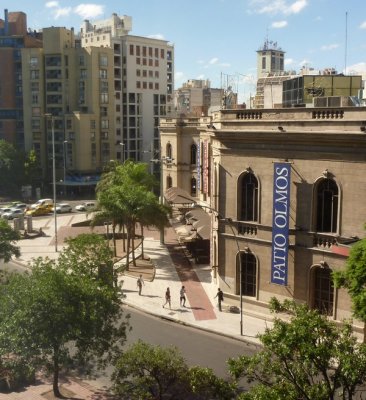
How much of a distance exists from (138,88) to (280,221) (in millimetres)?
74497

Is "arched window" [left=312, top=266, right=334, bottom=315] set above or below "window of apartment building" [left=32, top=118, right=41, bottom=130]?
below

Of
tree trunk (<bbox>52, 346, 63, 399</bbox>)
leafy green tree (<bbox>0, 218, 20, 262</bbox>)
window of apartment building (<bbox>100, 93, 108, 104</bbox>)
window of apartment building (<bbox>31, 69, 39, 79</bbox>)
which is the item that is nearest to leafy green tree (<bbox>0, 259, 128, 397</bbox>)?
tree trunk (<bbox>52, 346, 63, 399</bbox>)

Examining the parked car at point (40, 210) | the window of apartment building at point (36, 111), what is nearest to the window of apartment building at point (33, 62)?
the window of apartment building at point (36, 111)

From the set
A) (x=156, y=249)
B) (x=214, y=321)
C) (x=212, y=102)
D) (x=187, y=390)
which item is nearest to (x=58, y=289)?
(x=187, y=390)

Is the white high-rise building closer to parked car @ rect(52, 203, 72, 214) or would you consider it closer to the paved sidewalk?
parked car @ rect(52, 203, 72, 214)

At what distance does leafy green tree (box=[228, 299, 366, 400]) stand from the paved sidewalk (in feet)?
31.7

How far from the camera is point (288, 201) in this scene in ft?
96.8

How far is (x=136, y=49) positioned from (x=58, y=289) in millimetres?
84435

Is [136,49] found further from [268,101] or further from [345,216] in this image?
[345,216]

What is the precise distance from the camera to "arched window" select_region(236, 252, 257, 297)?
3219 cm

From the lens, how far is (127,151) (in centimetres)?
9838

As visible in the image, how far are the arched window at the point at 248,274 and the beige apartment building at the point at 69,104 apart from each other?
58.1 m

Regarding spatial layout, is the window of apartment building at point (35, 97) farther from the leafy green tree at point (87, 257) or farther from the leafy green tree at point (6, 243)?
the leafy green tree at point (87, 257)

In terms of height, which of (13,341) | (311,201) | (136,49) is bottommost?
(13,341)
